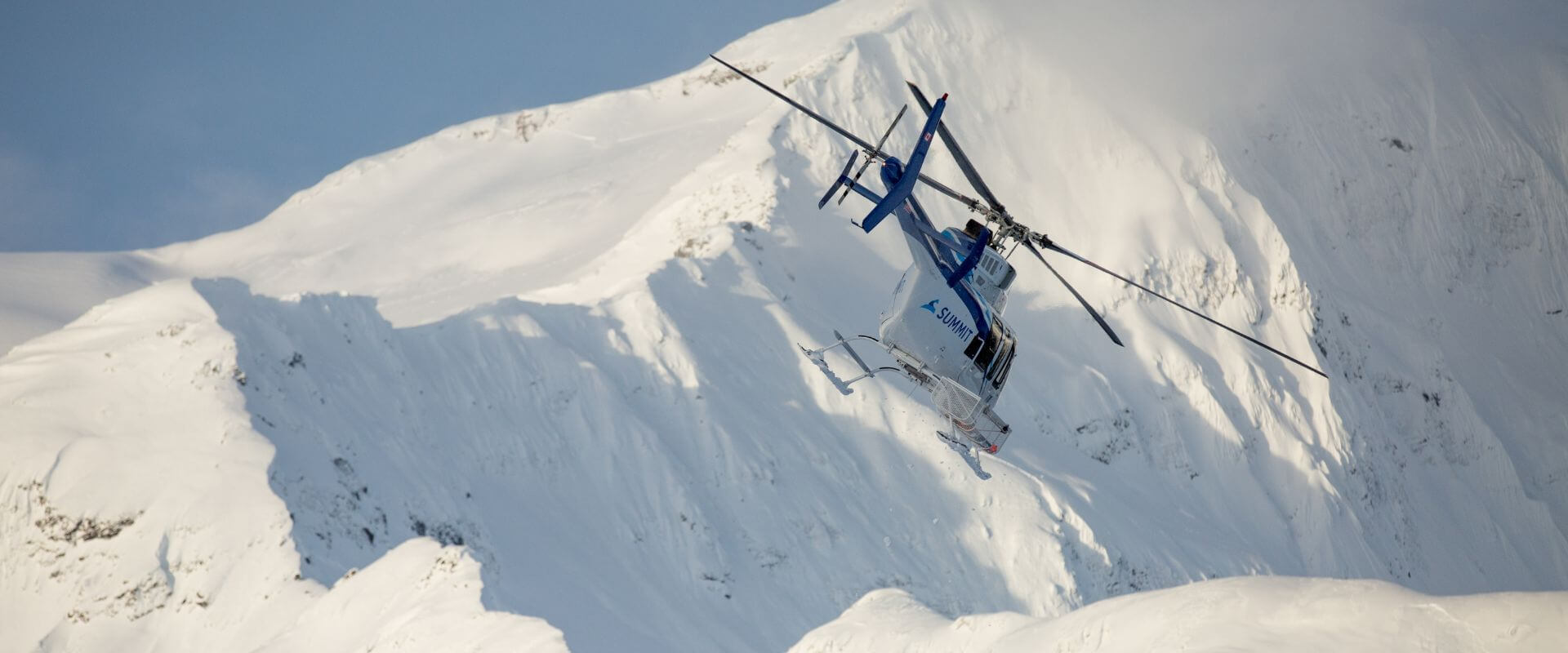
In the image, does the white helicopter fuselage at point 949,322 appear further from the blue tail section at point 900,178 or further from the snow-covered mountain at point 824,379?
the snow-covered mountain at point 824,379

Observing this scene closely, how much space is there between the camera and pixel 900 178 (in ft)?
115

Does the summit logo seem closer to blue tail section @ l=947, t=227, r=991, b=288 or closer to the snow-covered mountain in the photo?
blue tail section @ l=947, t=227, r=991, b=288

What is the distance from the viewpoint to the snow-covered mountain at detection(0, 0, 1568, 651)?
163ft

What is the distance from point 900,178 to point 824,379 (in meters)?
38.5

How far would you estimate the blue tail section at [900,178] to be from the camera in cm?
3322

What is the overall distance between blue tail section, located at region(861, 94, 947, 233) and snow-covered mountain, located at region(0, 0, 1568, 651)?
10.8 meters

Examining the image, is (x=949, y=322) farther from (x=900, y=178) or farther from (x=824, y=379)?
(x=824, y=379)

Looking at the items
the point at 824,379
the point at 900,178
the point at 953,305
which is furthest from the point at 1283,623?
the point at 824,379

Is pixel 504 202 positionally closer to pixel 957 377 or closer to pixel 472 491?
pixel 472 491

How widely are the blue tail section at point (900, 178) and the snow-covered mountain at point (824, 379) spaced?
1084 cm

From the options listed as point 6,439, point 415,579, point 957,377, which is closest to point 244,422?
point 6,439

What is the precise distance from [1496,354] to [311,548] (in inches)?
3687

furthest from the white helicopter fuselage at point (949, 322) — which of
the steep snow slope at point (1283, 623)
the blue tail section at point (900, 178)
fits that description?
the steep snow slope at point (1283, 623)

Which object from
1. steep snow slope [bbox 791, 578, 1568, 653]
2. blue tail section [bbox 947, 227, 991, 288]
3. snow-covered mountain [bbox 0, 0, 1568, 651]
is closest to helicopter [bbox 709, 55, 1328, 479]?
blue tail section [bbox 947, 227, 991, 288]
